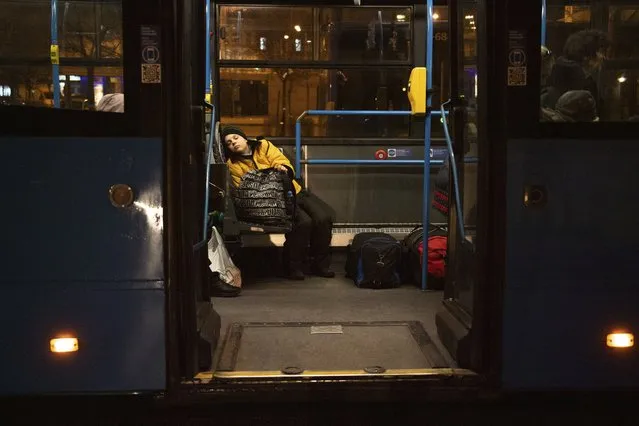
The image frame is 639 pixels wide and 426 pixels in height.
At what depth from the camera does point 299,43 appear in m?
5.77

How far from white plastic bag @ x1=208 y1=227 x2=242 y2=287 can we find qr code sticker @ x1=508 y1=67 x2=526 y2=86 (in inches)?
103

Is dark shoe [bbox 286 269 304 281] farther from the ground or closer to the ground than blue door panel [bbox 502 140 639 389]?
closer to the ground

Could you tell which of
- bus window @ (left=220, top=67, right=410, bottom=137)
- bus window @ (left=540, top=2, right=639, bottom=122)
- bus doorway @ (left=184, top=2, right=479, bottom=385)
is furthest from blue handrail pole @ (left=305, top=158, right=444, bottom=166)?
bus window @ (left=540, top=2, right=639, bottom=122)

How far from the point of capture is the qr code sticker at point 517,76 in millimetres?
2619

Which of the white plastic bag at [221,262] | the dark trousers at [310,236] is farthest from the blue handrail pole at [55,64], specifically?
the dark trousers at [310,236]

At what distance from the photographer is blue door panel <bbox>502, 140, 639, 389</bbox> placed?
8.59 feet

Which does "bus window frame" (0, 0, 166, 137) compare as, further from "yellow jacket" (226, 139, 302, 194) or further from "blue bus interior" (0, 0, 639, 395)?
"yellow jacket" (226, 139, 302, 194)

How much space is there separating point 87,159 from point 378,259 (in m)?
2.86

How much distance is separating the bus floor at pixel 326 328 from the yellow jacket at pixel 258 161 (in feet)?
2.98

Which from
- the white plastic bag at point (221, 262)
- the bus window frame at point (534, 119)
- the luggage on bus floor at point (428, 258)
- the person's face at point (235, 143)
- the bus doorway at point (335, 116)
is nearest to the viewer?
the bus window frame at point (534, 119)

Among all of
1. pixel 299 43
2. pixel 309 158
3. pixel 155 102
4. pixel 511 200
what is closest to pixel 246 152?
pixel 309 158

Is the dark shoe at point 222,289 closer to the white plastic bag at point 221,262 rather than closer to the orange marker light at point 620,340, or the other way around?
the white plastic bag at point 221,262

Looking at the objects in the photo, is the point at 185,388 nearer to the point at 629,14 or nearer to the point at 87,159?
the point at 87,159

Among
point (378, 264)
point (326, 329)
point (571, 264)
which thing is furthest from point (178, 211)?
point (378, 264)
